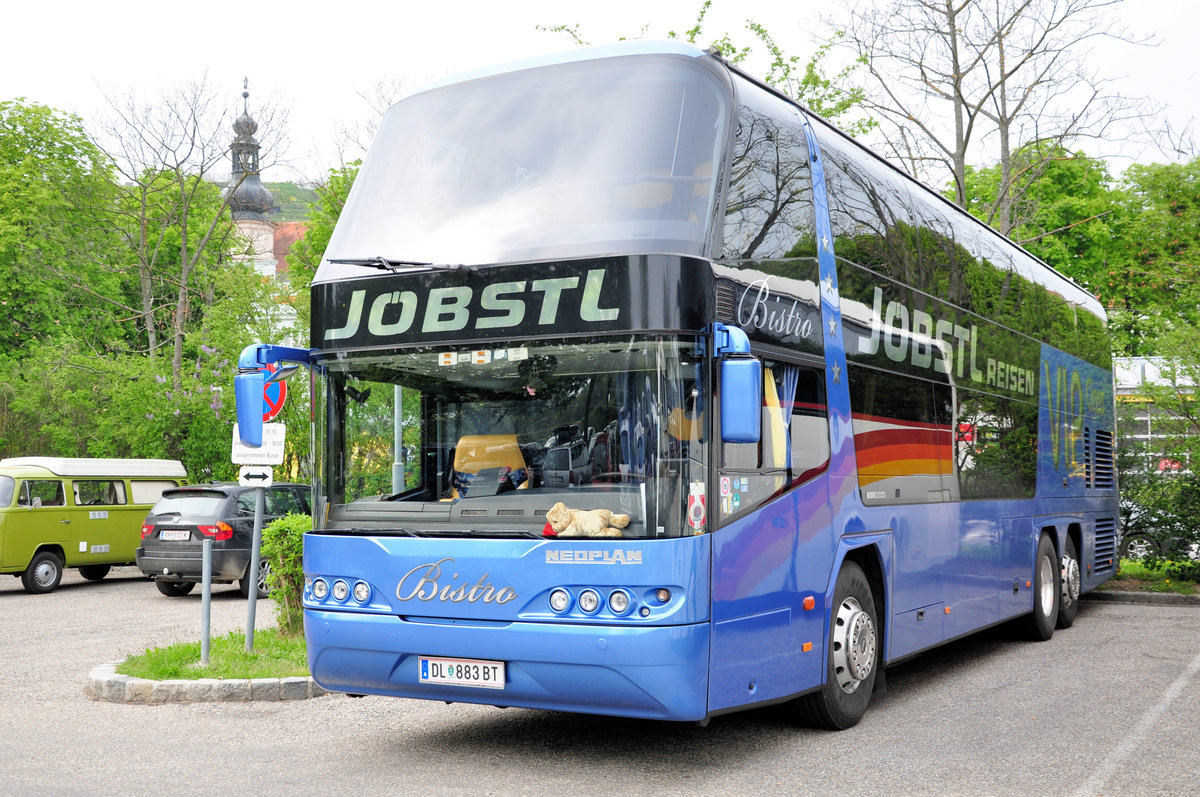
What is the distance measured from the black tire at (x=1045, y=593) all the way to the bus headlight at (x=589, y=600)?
24.8 feet

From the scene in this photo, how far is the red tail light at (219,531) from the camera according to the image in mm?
17641

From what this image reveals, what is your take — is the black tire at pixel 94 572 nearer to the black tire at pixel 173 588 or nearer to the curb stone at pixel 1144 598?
the black tire at pixel 173 588

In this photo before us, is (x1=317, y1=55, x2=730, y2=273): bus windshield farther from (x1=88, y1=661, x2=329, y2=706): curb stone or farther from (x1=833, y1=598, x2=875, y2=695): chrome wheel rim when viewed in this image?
(x1=88, y1=661, x2=329, y2=706): curb stone

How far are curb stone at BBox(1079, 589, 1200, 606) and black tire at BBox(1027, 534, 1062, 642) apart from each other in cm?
402

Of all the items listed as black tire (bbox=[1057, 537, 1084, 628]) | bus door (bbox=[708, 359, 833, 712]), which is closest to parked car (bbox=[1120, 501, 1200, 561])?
black tire (bbox=[1057, 537, 1084, 628])

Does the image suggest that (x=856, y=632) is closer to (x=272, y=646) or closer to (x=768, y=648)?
(x=768, y=648)

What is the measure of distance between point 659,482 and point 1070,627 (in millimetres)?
9500

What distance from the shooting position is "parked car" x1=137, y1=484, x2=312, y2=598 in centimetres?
1761

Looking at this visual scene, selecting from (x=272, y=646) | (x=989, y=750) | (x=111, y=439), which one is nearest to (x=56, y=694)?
(x=272, y=646)

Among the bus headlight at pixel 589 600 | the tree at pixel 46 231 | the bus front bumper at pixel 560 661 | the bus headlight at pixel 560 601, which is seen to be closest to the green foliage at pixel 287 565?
the bus front bumper at pixel 560 661

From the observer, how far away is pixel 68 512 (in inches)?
759

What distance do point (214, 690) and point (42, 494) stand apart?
11.4 m

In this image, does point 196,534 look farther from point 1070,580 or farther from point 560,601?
point 560,601

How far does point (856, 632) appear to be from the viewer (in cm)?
784
